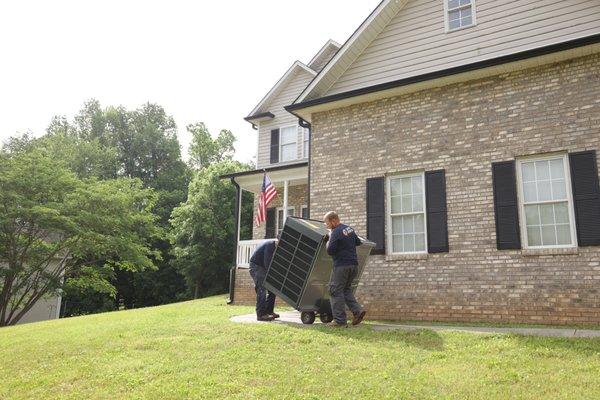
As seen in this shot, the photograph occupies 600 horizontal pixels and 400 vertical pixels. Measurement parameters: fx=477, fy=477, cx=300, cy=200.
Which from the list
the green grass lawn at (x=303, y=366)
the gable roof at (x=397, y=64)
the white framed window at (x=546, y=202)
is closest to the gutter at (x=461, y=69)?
the gable roof at (x=397, y=64)

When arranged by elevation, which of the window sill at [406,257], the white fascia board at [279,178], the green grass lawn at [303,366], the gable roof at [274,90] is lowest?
the green grass lawn at [303,366]

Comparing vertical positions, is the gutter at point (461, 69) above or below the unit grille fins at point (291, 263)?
above

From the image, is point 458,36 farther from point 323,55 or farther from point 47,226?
point 47,226

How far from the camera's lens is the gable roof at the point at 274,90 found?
740 inches

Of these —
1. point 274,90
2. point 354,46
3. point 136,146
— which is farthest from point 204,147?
point 354,46

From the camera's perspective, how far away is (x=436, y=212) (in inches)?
366

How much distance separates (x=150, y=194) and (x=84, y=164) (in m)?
18.4

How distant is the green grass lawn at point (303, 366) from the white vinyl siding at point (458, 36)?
5950mm

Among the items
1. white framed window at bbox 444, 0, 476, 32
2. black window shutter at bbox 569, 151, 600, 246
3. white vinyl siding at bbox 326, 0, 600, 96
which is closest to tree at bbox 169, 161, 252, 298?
white vinyl siding at bbox 326, 0, 600, 96

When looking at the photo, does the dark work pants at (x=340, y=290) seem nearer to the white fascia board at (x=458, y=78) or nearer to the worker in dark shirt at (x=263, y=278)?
the worker in dark shirt at (x=263, y=278)

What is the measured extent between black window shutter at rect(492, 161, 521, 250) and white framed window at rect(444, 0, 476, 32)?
343 centimetres

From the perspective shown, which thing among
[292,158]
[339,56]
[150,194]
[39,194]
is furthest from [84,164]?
[339,56]

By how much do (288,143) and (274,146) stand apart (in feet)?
2.08

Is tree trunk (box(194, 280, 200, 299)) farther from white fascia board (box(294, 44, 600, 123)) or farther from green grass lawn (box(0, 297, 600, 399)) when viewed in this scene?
green grass lawn (box(0, 297, 600, 399))
